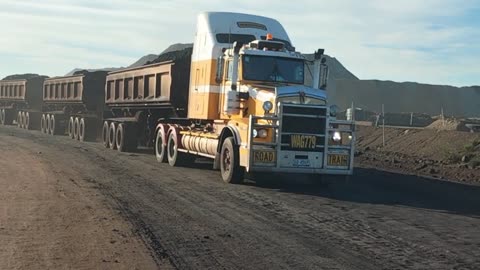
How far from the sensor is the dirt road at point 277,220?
8.18 meters

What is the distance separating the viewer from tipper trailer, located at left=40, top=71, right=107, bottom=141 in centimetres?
3136

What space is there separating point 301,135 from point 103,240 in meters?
7.06

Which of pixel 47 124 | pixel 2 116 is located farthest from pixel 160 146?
pixel 2 116

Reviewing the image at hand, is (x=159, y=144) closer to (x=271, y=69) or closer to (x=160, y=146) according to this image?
(x=160, y=146)

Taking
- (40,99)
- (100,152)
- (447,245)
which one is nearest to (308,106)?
(447,245)

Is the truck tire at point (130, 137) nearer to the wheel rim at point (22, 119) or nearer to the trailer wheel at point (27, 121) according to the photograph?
the trailer wheel at point (27, 121)

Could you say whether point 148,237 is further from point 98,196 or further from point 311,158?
point 311,158

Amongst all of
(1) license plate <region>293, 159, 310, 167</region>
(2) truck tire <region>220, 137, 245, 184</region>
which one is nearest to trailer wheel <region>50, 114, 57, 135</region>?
(2) truck tire <region>220, 137, 245, 184</region>

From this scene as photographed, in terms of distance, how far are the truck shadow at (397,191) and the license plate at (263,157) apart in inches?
28.1

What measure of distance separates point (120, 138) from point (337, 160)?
12108mm

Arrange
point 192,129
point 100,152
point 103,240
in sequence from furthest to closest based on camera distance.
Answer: point 100,152
point 192,129
point 103,240

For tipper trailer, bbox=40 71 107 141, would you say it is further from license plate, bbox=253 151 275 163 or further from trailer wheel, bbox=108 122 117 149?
license plate, bbox=253 151 275 163

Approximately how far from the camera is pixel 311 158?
15070mm

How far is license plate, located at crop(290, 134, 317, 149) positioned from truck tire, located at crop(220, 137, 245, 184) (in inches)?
52.9
